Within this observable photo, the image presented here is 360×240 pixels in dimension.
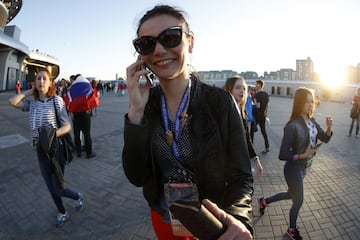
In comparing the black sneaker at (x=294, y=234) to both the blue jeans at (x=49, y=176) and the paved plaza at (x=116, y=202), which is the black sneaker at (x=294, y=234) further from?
the blue jeans at (x=49, y=176)

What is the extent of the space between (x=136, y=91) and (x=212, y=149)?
56cm

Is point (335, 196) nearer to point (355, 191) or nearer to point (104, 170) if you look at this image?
point (355, 191)

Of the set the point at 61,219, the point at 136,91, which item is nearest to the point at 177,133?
the point at 136,91

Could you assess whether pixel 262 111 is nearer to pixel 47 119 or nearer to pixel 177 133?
pixel 47 119

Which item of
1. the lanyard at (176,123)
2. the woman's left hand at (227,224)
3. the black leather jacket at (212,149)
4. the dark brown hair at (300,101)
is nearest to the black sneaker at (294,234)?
the dark brown hair at (300,101)

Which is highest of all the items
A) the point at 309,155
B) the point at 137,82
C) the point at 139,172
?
the point at 137,82

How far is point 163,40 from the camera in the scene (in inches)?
48.9

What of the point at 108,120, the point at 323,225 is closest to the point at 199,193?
the point at 323,225

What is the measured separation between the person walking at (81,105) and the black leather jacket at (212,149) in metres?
4.96

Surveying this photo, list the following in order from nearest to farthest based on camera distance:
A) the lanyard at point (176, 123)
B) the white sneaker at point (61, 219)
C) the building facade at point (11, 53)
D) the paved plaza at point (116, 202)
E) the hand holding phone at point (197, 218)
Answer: the hand holding phone at point (197, 218)
the lanyard at point (176, 123)
the paved plaza at point (116, 202)
the white sneaker at point (61, 219)
the building facade at point (11, 53)

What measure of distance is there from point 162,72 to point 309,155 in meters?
2.50

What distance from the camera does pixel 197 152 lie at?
1.23m

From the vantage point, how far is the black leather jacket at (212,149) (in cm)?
120

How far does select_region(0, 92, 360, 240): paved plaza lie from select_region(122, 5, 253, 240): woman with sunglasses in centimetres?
205
